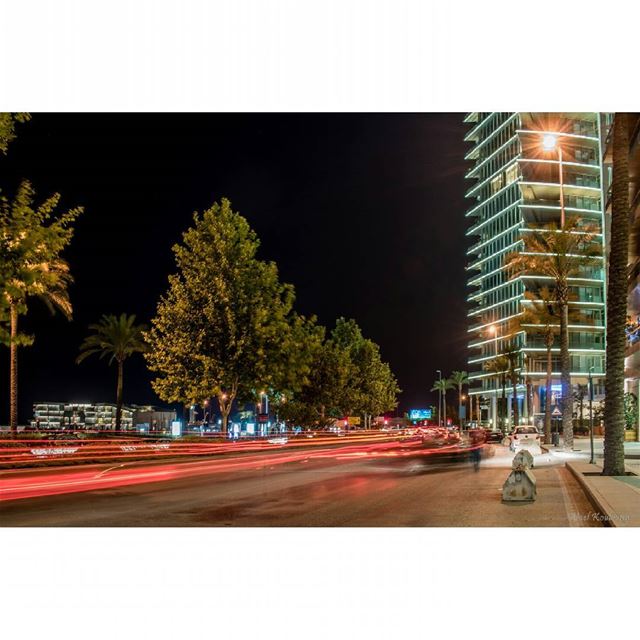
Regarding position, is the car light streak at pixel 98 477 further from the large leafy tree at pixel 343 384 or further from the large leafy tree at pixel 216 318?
the large leafy tree at pixel 343 384

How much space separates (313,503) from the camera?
60.2 ft

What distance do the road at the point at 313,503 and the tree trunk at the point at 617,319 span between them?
5.61 feet

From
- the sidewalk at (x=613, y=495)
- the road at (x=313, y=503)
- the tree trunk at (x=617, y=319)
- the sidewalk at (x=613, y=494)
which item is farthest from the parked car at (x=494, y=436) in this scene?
the tree trunk at (x=617, y=319)

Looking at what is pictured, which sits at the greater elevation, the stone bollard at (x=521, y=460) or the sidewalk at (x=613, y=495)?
the stone bollard at (x=521, y=460)

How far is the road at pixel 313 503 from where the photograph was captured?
15.3 meters

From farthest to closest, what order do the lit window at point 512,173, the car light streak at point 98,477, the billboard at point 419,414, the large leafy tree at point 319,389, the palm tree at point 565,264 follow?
the billboard at point 419,414, the lit window at point 512,173, the large leafy tree at point 319,389, the palm tree at point 565,264, the car light streak at point 98,477

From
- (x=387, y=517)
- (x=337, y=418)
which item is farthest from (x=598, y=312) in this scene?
(x=387, y=517)

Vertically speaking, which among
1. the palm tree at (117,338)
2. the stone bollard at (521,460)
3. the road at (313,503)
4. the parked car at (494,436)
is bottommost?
the parked car at (494,436)

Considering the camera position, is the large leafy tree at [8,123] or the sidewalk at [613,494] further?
the large leafy tree at [8,123]

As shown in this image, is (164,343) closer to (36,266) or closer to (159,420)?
(36,266)

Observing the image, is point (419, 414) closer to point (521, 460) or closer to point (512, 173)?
point (512, 173)

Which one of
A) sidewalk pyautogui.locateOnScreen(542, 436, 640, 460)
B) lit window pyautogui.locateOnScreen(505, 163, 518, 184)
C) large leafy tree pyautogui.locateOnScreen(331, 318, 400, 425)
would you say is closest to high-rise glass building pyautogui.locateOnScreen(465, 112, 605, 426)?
lit window pyautogui.locateOnScreen(505, 163, 518, 184)

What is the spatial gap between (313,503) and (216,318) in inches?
1232

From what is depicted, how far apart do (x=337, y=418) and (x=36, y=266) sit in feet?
249
